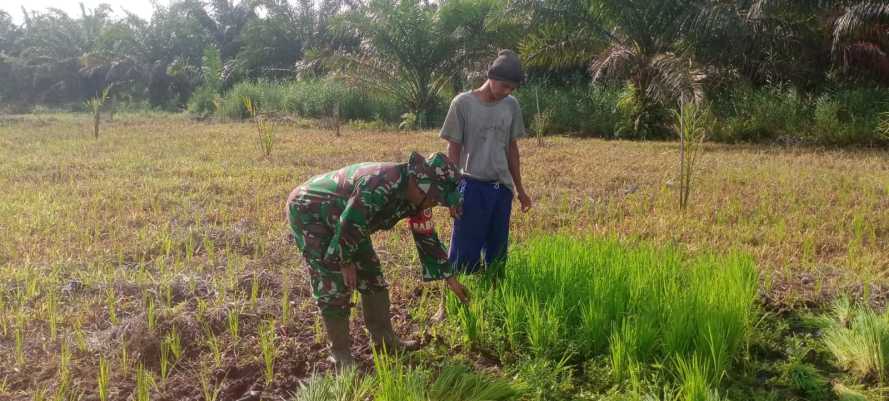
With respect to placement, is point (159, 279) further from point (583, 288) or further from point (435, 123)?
point (435, 123)

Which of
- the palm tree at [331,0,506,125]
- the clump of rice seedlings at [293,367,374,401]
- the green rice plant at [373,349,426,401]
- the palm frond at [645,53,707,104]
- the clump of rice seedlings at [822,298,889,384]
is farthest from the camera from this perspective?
the palm tree at [331,0,506,125]

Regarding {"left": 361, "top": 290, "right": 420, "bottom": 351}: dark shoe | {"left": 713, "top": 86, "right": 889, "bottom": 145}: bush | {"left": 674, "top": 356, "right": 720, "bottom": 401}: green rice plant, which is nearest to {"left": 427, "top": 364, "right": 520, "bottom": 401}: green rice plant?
{"left": 361, "top": 290, "right": 420, "bottom": 351}: dark shoe

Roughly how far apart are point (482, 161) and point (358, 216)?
108 centimetres

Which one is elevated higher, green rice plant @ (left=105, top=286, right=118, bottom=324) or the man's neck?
the man's neck

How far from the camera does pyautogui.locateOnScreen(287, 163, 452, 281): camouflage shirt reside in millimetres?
2301

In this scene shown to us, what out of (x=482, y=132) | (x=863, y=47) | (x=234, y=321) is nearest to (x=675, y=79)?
(x=863, y=47)

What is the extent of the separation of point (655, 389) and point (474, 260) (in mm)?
1153

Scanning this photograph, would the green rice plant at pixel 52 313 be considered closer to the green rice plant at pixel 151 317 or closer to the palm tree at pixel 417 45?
the green rice plant at pixel 151 317

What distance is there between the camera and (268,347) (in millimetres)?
2781

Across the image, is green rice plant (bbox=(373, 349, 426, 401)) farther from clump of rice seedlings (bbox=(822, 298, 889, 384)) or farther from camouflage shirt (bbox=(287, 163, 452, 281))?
clump of rice seedlings (bbox=(822, 298, 889, 384))

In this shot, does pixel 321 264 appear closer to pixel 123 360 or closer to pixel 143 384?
pixel 143 384

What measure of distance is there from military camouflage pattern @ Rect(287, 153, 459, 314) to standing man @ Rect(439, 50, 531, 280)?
0.60m

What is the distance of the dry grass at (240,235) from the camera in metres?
2.89

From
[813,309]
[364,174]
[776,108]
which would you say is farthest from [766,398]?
[776,108]
